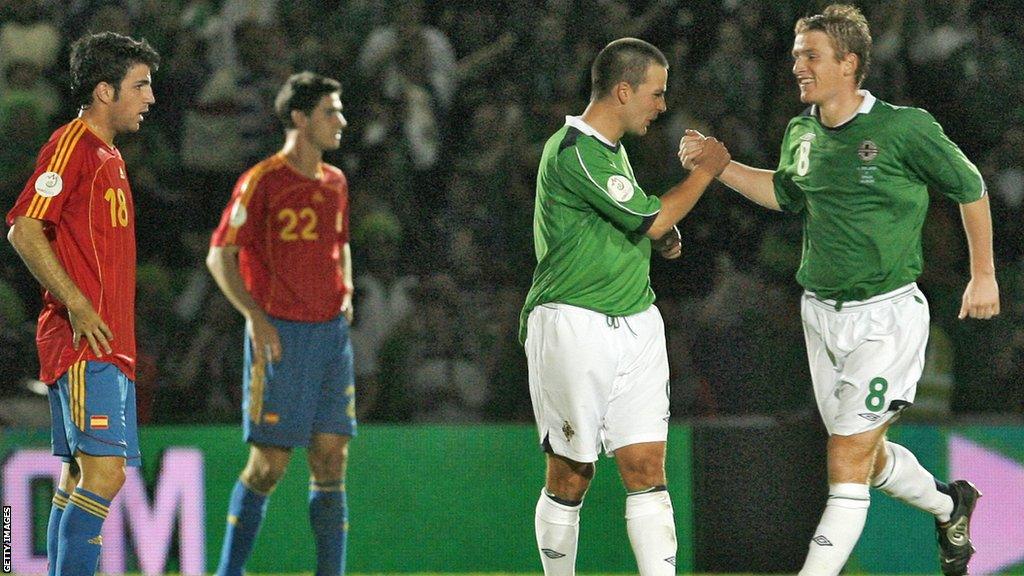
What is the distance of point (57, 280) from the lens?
471cm

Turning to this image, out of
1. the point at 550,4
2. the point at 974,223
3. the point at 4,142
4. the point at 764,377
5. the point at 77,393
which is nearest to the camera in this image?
the point at 77,393

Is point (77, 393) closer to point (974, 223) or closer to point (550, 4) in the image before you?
point (974, 223)

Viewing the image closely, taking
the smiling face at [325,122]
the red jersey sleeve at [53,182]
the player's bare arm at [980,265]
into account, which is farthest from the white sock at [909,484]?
the red jersey sleeve at [53,182]

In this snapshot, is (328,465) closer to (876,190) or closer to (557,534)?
(557,534)

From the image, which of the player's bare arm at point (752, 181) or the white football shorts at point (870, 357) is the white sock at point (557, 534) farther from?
the player's bare arm at point (752, 181)

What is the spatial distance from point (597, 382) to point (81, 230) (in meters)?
1.81

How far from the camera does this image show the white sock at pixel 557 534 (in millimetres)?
5164

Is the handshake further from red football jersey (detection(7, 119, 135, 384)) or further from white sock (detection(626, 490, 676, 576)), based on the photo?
red football jersey (detection(7, 119, 135, 384))

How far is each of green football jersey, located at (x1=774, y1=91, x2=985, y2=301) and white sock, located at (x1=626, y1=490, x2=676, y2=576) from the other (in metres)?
1.06

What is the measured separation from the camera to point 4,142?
8.52 meters

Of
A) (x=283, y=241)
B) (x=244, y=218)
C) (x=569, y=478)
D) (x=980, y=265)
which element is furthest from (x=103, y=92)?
(x=980, y=265)

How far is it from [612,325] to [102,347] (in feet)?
5.64

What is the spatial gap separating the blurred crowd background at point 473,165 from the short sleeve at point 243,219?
5.89 feet

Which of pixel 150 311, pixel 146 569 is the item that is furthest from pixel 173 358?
pixel 146 569
